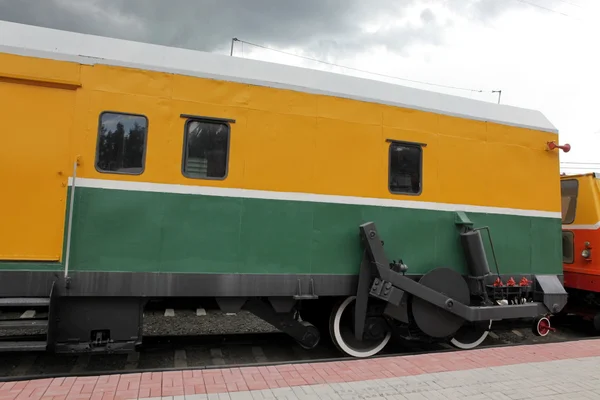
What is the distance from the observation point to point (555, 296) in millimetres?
6410

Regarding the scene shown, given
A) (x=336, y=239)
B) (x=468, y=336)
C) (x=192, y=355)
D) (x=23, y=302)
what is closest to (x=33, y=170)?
(x=23, y=302)

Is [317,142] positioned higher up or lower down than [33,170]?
higher up

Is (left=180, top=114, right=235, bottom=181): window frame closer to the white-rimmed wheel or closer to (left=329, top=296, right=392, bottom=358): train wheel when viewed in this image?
(left=329, top=296, right=392, bottom=358): train wheel

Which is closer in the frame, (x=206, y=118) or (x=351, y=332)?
(x=206, y=118)

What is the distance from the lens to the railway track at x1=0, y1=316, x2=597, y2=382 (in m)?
5.17

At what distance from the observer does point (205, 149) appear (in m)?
5.05

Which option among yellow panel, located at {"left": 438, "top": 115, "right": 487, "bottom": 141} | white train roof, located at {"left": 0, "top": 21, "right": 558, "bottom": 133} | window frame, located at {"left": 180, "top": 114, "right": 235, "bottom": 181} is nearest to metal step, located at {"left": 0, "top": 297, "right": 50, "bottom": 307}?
window frame, located at {"left": 180, "top": 114, "right": 235, "bottom": 181}

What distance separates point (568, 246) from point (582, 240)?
1.09 ft

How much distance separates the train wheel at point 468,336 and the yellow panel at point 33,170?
5437mm

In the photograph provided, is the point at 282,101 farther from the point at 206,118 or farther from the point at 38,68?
the point at 38,68

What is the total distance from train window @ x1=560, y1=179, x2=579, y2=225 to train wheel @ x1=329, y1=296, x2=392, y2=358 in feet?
14.8

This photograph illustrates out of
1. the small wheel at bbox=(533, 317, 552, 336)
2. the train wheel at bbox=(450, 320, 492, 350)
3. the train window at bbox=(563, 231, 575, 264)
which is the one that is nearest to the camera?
the train wheel at bbox=(450, 320, 492, 350)

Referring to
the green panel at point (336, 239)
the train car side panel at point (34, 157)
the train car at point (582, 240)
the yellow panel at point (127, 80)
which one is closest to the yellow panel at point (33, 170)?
the train car side panel at point (34, 157)

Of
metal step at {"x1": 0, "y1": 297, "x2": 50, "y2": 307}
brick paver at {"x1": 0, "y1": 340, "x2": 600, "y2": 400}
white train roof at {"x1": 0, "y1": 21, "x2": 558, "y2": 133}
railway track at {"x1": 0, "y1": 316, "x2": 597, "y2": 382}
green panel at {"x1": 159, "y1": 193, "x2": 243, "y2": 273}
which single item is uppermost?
white train roof at {"x1": 0, "y1": 21, "x2": 558, "y2": 133}
